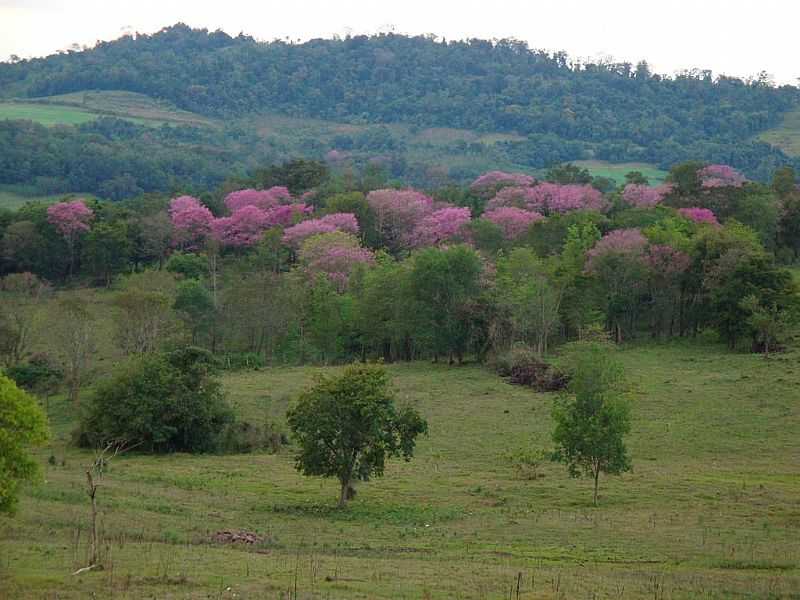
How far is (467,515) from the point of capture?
3431 cm

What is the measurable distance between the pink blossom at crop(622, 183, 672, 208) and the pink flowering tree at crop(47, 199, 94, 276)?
5183 cm

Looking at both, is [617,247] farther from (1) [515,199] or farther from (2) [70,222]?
(2) [70,222]

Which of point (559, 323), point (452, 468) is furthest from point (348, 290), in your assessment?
point (452, 468)

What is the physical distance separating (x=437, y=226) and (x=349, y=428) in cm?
5877

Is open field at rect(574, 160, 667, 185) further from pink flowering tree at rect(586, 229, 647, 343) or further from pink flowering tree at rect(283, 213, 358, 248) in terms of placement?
pink flowering tree at rect(586, 229, 647, 343)

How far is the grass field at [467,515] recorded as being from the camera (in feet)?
77.6

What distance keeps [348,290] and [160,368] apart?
91.7ft

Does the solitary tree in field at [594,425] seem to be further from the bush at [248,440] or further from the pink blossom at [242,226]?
the pink blossom at [242,226]

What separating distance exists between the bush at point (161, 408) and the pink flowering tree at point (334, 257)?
27.8m

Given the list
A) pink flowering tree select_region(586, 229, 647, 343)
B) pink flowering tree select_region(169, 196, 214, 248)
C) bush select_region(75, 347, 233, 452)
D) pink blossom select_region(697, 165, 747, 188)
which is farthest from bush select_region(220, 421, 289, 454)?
pink blossom select_region(697, 165, 747, 188)

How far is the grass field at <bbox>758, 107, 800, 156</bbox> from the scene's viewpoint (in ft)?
587

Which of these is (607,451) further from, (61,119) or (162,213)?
(61,119)

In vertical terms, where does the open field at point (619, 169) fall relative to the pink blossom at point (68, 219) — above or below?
above

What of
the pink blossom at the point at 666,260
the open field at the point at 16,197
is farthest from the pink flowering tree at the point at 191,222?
the pink blossom at the point at 666,260
